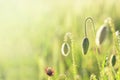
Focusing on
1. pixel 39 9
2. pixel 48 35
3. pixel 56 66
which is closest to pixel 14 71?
pixel 56 66

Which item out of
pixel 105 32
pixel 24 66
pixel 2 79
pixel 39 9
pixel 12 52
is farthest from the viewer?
pixel 39 9

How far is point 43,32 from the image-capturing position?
2713 mm

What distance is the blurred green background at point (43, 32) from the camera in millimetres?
2240

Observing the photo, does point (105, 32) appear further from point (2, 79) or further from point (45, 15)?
point (45, 15)

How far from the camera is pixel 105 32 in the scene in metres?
1.53

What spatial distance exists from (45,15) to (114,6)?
0.45m

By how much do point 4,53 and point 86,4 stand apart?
73 cm

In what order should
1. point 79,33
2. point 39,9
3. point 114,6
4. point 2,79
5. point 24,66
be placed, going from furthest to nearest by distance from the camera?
point 39,9
point 114,6
point 79,33
point 24,66
point 2,79

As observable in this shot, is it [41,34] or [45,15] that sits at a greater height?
[45,15]

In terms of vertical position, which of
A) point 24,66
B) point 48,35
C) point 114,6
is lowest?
point 24,66

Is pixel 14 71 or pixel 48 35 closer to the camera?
pixel 14 71

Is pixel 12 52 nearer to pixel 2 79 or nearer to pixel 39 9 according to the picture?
pixel 2 79

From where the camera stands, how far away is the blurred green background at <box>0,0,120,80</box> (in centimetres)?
224

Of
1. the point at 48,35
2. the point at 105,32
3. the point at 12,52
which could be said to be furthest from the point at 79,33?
the point at 105,32
